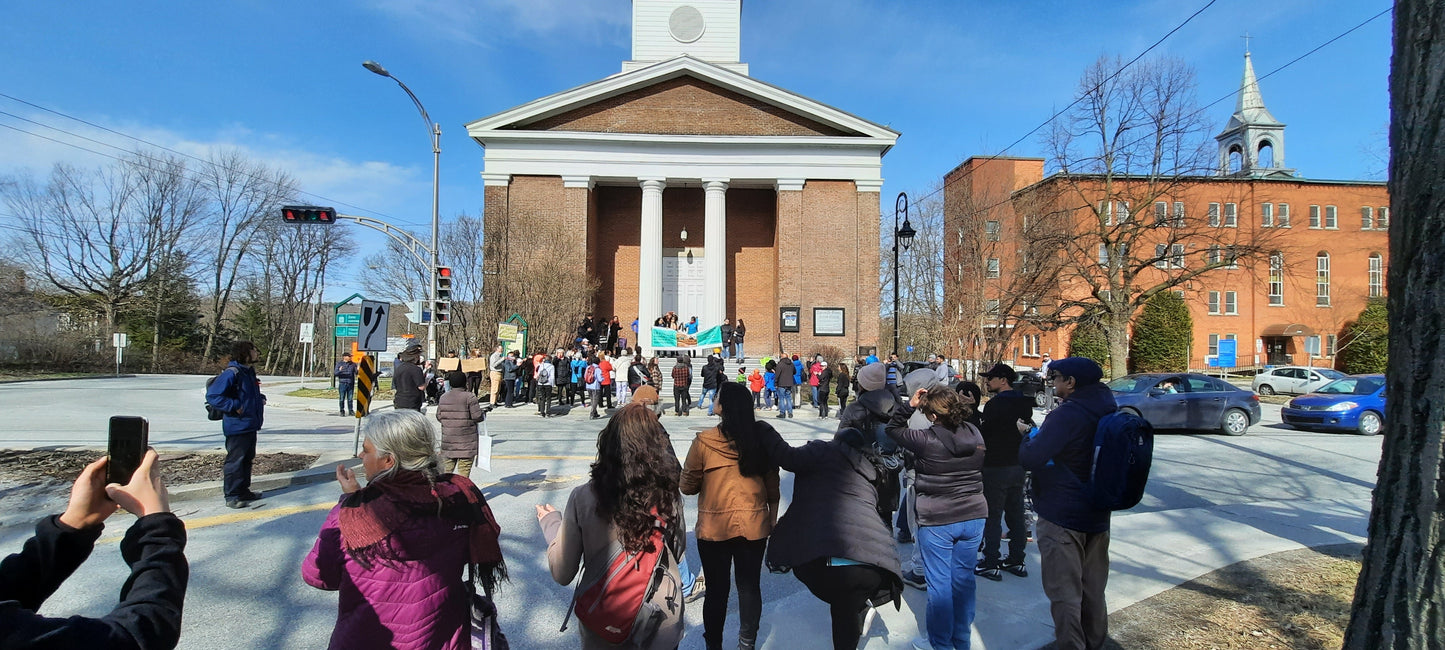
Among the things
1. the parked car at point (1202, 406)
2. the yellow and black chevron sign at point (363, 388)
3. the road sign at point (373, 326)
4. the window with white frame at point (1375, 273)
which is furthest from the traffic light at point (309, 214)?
the window with white frame at point (1375, 273)

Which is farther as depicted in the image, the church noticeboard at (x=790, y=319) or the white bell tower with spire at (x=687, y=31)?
the white bell tower with spire at (x=687, y=31)

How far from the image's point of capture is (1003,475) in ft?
19.5


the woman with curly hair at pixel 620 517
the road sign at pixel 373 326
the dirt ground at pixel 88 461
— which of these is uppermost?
the road sign at pixel 373 326

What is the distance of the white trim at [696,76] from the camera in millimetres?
30566

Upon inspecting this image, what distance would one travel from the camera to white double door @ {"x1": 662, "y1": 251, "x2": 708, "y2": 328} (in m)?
33.7

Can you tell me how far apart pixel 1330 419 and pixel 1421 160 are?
19.3m

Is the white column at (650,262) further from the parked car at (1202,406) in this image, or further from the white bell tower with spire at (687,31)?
the parked car at (1202,406)

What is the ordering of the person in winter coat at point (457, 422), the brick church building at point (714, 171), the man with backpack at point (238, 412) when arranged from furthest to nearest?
the brick church building at point (714, 171), the man with backpack at point (238, 412), the person in winter coat at point (457, 422)

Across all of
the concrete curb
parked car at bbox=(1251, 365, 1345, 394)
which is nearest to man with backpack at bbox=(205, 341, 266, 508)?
the concrete curb

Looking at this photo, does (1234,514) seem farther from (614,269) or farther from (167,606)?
(614,269)

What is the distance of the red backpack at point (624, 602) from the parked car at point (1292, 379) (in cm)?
3878

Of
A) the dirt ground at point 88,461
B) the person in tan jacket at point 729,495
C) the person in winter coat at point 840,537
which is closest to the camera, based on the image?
the person in winter coat at point 840,537

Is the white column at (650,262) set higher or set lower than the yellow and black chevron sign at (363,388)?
higher

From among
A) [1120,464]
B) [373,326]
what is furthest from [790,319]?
[1120,464]
